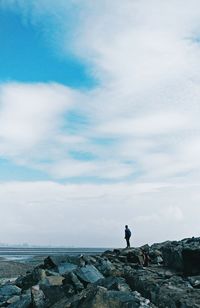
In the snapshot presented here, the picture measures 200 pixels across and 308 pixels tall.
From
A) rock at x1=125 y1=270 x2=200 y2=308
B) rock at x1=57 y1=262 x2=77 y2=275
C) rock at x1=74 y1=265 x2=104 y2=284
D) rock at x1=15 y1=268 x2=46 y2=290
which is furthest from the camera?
rock at x1=57 y1=262 x2=77 y2=275

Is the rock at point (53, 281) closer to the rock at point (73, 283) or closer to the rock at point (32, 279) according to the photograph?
the rock at point (73, 283)

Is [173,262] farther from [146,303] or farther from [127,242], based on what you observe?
[127,242]

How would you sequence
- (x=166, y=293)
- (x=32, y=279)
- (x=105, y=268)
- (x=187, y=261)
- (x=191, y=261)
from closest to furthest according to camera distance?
1. (x=166, y=293)
2. (x=191, y=261)
3. (x=187, y=261)
4. (x=32, y=279)
5. (x=105, y=268)

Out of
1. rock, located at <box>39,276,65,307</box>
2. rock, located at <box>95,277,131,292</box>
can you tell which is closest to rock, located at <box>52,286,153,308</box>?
rock, located at <box>95,277,131,292</box>

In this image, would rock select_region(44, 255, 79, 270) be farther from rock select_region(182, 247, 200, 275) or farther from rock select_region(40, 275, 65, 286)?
rock select_region(182, 247, 200, 275)

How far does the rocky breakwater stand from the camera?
1105cm

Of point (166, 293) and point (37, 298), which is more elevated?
point (166, 293)

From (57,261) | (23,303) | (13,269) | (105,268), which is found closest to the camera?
(23,303)

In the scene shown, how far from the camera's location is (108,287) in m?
13.2

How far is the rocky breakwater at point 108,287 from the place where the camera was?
11052mm

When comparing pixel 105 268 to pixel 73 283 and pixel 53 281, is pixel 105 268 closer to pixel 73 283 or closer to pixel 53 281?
pixel 53 281

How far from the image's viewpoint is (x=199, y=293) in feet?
39.0

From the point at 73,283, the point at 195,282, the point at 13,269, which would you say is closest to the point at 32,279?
the point at 73,283

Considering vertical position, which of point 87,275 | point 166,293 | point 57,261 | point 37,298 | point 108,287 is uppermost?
point 57,261
